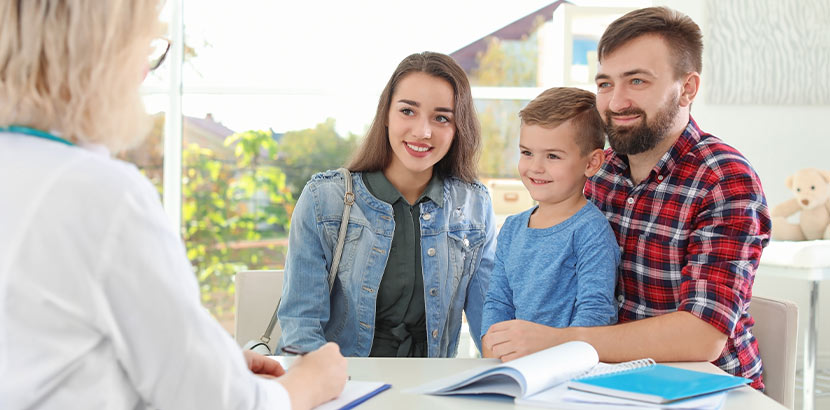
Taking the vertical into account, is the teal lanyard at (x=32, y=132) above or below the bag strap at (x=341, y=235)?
above

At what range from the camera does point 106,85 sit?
720 mm

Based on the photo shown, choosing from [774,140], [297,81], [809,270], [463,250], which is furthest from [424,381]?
[774,140]

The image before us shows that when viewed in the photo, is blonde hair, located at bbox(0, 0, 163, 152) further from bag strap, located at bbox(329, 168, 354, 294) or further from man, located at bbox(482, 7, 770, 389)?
bag strap, located at bbox(329, 168, 354, 294)

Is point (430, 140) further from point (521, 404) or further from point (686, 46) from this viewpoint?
point (521, 404)

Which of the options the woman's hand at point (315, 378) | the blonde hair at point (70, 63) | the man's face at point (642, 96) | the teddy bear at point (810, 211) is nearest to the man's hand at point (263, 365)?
the woman's hand at point (315, 378)

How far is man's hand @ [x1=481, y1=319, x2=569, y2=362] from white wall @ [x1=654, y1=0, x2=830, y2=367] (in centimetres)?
304

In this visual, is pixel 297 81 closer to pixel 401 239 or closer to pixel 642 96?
pixel 401 239

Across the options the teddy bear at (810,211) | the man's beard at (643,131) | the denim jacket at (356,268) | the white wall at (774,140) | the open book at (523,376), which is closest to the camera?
the open book at (523,376)

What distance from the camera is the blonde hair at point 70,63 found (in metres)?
0.69

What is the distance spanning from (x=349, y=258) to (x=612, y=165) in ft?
2.22

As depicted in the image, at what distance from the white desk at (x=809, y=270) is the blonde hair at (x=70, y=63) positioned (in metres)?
2.76

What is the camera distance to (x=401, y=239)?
1941 mm

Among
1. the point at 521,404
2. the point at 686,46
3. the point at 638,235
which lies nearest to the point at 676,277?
the point at 638,235

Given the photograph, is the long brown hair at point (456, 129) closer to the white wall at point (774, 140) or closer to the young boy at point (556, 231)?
the young boy at point (556, 231)
